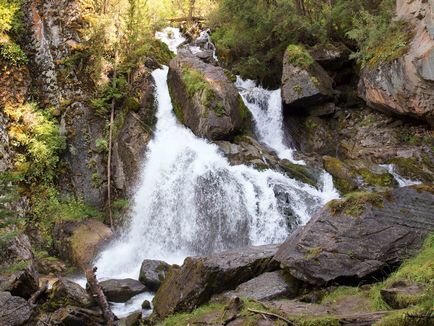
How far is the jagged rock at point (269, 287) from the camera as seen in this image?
682cm

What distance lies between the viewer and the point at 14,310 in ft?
23.0

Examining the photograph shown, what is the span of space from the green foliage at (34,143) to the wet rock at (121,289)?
279 inches

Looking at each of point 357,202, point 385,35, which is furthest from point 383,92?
point 357,202

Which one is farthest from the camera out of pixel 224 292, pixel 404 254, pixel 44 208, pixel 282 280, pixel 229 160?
pixel 44 208

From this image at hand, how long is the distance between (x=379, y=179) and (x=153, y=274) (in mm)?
7605

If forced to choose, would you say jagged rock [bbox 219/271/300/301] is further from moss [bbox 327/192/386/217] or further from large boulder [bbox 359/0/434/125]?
large boulder [bbox 359/0/434/125]

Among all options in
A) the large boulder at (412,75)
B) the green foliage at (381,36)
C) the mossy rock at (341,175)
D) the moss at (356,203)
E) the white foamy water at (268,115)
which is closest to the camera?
the moss at (356,203)

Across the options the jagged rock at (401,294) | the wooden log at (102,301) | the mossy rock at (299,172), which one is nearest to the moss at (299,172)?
the mossy rock at (299,172)

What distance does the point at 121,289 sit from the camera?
33.4ft

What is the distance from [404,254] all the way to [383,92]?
9.70 m

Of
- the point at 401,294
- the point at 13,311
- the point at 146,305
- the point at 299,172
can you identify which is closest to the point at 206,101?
the point at 299,172

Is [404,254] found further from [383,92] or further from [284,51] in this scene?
[284,51]

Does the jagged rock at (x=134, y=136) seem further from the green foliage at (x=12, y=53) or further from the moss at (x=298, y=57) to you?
the moss at (x=298, y=57)

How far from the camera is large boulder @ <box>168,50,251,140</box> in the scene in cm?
1526
